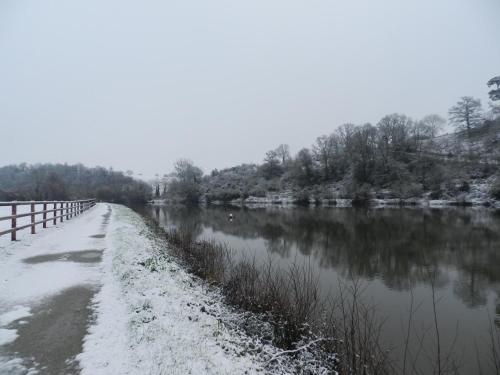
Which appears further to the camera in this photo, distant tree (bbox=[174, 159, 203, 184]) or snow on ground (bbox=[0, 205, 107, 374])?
distant tree (bbox=[174, 159, 203, 184])

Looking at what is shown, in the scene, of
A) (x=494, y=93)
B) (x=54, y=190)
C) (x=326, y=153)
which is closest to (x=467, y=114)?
(x=494, y=93)

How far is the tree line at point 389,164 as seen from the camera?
211ft

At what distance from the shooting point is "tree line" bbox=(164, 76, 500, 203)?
64188 mm

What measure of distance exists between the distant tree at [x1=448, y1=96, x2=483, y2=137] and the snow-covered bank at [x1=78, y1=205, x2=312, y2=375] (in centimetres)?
11409

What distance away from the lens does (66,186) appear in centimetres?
8625

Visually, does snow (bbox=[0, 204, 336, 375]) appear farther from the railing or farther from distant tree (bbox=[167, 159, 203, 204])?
distant tree (bbox=[167, 159, 203, 204])

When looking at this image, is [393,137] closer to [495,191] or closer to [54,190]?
[495,191]

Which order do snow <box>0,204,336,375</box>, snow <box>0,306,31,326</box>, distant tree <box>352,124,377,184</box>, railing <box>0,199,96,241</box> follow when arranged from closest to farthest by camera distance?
snow <box>0,204,336,375</box>
snow <box>0,306,31,326</box>
railing <box>0,199,96,241</box>
distant tree <box>352,124,377,184</box>

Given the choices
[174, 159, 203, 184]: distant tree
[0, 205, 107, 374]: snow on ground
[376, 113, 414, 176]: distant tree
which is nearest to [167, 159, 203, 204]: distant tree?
[174, 159, 203, 184]: distant tree

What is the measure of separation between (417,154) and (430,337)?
85.6 meters

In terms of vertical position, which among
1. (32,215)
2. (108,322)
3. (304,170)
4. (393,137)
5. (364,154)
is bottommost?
(108,322)

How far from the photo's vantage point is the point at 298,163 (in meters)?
93.8

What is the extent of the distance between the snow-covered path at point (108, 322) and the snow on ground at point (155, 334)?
12 millimetres

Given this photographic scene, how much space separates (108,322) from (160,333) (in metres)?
0.83
